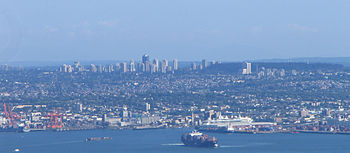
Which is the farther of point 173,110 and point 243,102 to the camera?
point 243,102

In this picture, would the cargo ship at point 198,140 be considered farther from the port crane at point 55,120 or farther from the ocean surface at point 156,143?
the port crane at point 55,120

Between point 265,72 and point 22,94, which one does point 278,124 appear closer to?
point 22,94

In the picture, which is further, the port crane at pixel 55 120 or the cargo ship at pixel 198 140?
the port crane at pixel 55 120

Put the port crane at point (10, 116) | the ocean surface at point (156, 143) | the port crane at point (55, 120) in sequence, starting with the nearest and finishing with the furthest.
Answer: the ocean surface at point (156, 143)
the port crane at point (55, 120)
the port crane at point (10, 116)

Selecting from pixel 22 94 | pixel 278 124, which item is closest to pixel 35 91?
pixel 22 94

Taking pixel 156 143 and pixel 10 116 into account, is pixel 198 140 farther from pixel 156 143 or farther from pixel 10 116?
pixel 10 116

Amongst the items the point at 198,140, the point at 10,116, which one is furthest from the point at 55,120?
the point at 198,140

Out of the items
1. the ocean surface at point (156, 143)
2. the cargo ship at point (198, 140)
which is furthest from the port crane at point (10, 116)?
the cargo ship at point (198, 140)

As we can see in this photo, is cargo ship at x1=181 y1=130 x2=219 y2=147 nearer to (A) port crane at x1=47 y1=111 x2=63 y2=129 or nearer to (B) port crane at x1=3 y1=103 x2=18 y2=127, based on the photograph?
(A) port crane at x1=47 y1=111 x2=63 y2=129

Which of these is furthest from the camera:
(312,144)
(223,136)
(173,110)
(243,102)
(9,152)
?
(243,102)
